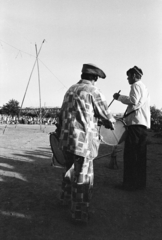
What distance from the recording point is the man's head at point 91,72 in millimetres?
2387

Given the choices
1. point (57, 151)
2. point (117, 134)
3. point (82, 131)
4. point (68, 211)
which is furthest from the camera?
point (117, 134)

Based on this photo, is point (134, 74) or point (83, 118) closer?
point (83, 118)

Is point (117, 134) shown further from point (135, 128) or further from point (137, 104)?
point (137, 104)

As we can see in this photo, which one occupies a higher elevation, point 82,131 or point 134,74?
point 134,74

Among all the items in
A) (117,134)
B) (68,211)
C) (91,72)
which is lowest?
(68,211)

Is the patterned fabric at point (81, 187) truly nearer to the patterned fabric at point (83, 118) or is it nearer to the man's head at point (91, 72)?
the patterned fabric at point (83, 118)

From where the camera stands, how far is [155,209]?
2.78m

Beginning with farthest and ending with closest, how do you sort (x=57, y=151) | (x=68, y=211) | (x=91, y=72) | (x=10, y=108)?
(x=10, y=108), (x=57, y=151), (x=68, y=211), (x=91, y=72)

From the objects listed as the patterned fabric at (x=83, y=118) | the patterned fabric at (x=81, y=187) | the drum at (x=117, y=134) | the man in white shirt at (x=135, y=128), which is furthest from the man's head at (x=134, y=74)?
the patterned fabric at (x=81, y=187)

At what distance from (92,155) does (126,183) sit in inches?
54.8

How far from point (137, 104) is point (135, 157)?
A: 0.81 m

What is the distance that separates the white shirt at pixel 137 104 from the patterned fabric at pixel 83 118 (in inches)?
42.0

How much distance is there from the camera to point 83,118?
2.23 metres

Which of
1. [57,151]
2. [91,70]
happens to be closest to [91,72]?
[91,70]
